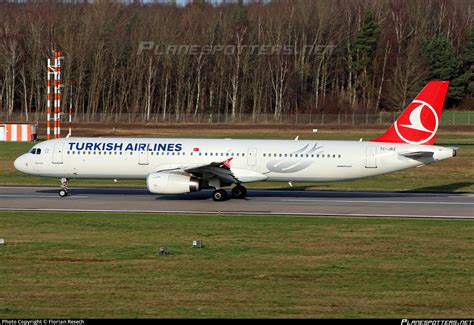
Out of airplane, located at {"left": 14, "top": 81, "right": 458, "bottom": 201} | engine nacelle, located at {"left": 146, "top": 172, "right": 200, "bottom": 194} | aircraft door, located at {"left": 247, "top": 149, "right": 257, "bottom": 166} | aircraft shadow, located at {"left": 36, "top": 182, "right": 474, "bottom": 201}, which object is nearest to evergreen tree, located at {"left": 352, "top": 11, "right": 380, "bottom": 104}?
aircraft shadow, located at {"left": 36, "top": 182, "right": 474, "bottom": 201}

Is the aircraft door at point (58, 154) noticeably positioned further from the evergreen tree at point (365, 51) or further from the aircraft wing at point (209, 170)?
the evergreen tree at point (365, 51)

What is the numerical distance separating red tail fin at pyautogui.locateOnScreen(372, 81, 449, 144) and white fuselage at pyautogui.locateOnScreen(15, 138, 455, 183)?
769mm

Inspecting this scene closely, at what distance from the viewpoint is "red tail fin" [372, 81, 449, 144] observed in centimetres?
4253

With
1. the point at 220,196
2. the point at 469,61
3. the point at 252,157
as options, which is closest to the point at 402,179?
the point at 252,157

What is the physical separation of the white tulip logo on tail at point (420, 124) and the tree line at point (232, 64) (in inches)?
3028

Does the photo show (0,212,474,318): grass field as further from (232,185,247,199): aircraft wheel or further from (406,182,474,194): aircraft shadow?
(406,182,474,194): aircraft shadow

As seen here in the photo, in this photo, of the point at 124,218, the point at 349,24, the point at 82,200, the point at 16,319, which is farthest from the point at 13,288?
the point at 349,24

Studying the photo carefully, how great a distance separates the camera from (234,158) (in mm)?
42875

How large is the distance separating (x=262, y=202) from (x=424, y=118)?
9301 mm

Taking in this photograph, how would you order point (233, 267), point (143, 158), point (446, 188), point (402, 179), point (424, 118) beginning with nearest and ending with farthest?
point (233, 267) → point (424, 118) → point (143, 158) → point (446, 188) → point (402, 179)

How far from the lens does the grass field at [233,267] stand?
19500mm

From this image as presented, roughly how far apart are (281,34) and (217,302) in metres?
111

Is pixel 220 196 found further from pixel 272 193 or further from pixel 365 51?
pixel 365 51

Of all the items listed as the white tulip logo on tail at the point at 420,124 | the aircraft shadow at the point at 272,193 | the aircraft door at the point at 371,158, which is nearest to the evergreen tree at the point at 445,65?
the aircraft shadow at the point at 272,193
